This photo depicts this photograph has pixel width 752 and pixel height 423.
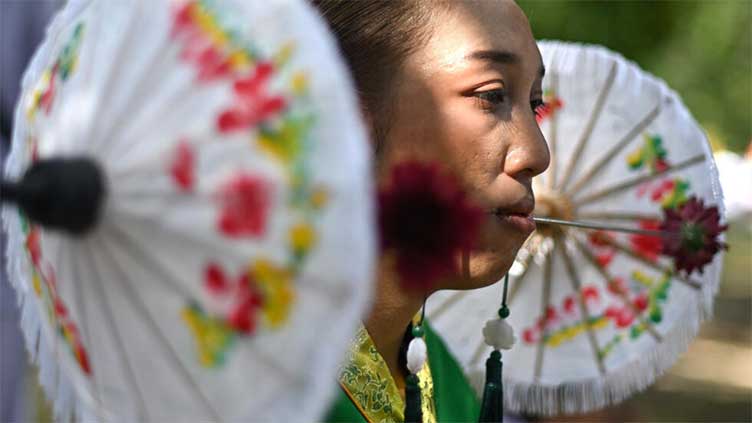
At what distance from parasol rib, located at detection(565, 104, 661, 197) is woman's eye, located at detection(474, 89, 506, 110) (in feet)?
2.99

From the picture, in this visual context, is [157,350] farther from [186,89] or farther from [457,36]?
[457,36]

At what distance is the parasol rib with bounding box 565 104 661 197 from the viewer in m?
2.45

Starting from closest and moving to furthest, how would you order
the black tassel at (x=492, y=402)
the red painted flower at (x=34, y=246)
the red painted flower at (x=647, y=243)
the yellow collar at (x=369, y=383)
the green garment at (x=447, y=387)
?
the red painted flower at (x=34, y=246), the yellow collar at (x=369, y=383), the black tassel at (x=492, y=402), the green garment at (x=447, y=387), the red painted flower at (x=647, y=243)

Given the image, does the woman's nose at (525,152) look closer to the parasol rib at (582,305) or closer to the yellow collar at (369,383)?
the yellow collar at (369,383)

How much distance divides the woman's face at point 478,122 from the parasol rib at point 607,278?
0.89 metres

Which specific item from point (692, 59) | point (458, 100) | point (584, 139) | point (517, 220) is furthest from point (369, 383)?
point (692, 59)

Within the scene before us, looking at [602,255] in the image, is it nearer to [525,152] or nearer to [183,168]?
[525,152]

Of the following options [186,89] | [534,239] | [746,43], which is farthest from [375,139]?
[746,43]

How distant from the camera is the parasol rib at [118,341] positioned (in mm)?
984

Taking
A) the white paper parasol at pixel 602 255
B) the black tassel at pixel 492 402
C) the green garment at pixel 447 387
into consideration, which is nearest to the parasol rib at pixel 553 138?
the white paper parasol at pixel 602 255

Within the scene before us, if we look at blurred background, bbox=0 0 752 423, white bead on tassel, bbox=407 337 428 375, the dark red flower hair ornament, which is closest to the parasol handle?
the dark red flower hair ornament

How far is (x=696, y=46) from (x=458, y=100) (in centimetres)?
485

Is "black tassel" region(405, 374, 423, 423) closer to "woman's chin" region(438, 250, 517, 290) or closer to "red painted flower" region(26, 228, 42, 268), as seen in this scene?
"woman's chin" region(438, 250, 517, 290)

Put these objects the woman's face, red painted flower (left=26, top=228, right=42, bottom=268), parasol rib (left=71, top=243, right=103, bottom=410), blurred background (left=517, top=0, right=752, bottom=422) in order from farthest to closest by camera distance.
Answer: blurred background (left=517, top=0, right=752, bottom=422) < the woman's face < red painted flower (left=26, top=228, right=42, bottom=268) < parasol rib (left=71, top=243, right=103, bottom=410)
